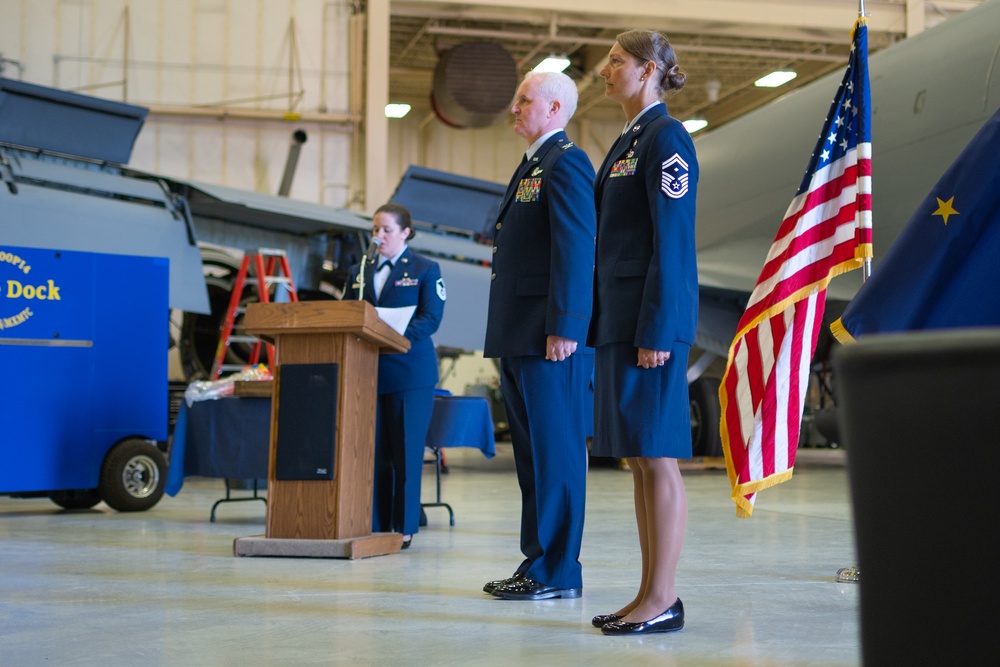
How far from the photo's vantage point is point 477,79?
12.8 meters

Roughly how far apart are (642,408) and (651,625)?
52 centimetres

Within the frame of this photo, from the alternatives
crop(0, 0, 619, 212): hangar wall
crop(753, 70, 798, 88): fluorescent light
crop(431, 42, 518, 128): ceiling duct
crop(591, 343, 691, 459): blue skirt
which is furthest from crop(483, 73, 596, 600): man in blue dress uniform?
crop(753, 70, 798, 88): fluorescent light

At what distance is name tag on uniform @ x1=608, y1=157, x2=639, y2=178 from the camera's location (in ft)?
8.79

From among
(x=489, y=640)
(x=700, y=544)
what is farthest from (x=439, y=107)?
(x=489, y=640)

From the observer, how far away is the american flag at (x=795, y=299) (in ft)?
10.8

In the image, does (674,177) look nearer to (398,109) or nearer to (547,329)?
(547,329)

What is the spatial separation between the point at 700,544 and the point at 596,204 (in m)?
2.00

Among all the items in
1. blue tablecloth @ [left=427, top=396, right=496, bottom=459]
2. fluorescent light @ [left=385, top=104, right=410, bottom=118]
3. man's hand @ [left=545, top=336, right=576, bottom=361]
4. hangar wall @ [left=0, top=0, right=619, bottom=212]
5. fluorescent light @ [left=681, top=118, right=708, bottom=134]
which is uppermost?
fluorescent light @ [left=681, top=118, right=708, bottom=134]

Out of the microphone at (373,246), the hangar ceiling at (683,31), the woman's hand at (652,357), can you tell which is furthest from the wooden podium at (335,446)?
the hangar ceiling at (683,31)

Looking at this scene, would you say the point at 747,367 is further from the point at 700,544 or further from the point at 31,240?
the point at 31,240

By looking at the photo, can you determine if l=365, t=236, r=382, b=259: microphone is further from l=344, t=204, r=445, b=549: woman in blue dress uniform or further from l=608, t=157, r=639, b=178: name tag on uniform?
l=608, t=157, r=639, b=178: name tag on uniform

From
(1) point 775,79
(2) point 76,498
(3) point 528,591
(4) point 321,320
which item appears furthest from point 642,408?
(1) point 775,79

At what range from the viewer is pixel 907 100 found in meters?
6.82

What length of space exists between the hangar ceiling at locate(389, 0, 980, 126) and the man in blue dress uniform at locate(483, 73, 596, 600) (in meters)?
8.85
